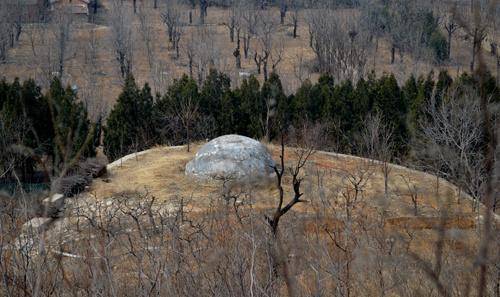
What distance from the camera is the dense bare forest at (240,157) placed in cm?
314

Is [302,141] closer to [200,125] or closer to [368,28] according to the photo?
[200,125]

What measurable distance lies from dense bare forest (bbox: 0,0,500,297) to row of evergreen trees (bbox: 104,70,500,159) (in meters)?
0.06

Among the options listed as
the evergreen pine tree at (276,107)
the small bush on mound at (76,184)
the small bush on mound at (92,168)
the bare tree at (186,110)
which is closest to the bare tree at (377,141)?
the evergreen pine tree at (276,107)

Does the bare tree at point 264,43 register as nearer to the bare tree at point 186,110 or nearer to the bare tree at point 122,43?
the bare tree at point 122,43

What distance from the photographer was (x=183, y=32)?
39812 mm

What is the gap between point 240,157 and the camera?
40.1ft

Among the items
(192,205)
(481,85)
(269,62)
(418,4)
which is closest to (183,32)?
(269,62)

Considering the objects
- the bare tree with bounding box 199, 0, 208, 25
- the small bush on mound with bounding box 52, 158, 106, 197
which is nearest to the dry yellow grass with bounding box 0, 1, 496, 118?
the bare tree with bounding box 199, 0, 208, 25

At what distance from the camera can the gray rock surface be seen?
12023 millimetres

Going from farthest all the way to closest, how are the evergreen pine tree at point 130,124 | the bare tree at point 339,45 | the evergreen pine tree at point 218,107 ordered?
the bare tree at point 339,45 → the evergreen pine tree at point 218,107 → the evergreen pine tree at point 130,124

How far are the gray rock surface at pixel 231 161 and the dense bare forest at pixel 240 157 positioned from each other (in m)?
0.11

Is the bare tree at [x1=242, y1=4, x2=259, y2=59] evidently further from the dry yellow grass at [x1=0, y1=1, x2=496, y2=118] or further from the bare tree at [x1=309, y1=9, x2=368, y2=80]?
the bare tree at [x1=309, y1=9, x2=368, y2=80]

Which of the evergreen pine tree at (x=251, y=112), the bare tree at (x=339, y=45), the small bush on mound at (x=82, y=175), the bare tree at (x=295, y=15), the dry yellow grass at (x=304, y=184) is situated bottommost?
the dry yellow grass at (x=304, y=184)

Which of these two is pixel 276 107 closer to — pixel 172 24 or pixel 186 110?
pixel 186 110
